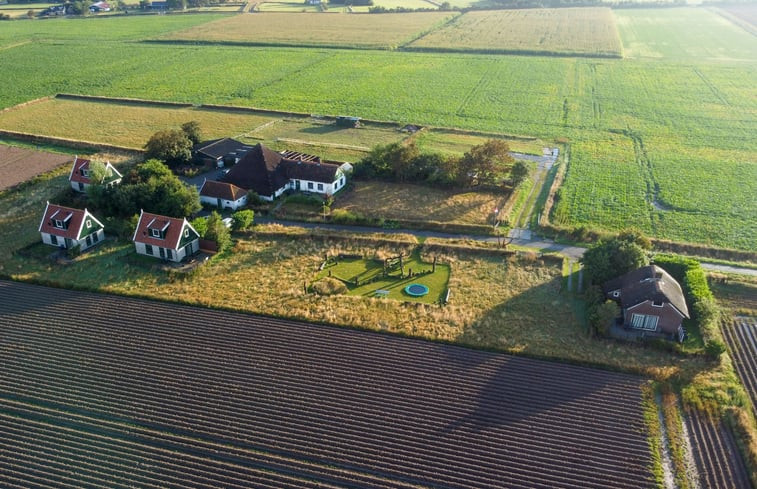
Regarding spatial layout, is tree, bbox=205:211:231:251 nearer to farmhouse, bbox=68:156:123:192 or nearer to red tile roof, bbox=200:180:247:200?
red tile roof, bbox=200:180:247:200

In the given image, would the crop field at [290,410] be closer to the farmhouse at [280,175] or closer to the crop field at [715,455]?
the crop field at [715,455]

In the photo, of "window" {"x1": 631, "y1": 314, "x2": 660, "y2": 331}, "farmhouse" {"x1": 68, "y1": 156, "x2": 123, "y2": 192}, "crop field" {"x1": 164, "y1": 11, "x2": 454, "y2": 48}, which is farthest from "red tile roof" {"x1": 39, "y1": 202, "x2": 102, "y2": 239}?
"crop field" {"x1": 164, "y1": 11, "x2": 454, "y2": 48}

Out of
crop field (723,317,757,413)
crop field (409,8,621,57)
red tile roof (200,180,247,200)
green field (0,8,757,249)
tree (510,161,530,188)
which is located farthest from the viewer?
crop field (409,8,621,57)

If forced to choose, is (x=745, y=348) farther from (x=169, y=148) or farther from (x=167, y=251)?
(x=169, y=148)

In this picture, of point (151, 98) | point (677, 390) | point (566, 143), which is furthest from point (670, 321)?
point (151, 98)

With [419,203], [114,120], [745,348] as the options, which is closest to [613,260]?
[745,348]

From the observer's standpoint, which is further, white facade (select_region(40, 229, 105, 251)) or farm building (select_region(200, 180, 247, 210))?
farm building (select_region(200, 180, 247, 210))
